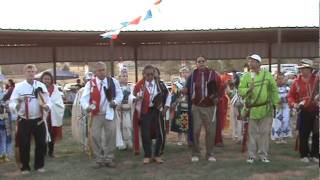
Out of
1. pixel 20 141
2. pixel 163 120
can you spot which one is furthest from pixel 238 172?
pixel 20 141

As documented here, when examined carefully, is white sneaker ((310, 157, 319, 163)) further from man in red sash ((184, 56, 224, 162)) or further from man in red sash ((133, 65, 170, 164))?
man in red sash ((133, 65, 170, 164))

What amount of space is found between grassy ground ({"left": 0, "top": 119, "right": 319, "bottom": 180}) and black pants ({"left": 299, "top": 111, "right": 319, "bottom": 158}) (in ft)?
0.91

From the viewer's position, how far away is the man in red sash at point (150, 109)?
28.3ft

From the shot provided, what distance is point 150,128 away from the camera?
8688 millimetres

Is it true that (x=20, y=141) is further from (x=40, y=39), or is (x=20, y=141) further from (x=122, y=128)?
(x=40, y=39)

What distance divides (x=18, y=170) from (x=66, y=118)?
9687 mm

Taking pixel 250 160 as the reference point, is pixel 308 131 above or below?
above

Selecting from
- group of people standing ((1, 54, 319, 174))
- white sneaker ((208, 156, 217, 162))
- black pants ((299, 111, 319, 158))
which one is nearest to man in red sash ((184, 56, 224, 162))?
group of people standing ((1, 54, 319, 174))

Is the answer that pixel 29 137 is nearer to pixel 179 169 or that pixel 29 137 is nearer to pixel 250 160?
pixel 179 169

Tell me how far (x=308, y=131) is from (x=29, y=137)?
4.42 m

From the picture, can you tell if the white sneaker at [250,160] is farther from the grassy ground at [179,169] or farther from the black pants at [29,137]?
the black pants at [29,137]

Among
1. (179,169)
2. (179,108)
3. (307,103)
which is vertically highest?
(307,103)

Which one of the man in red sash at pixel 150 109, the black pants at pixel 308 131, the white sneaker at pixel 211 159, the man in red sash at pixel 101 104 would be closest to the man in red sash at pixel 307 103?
the black pants at pixel 308 131

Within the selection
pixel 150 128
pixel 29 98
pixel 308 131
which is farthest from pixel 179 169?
pixel 29 98
